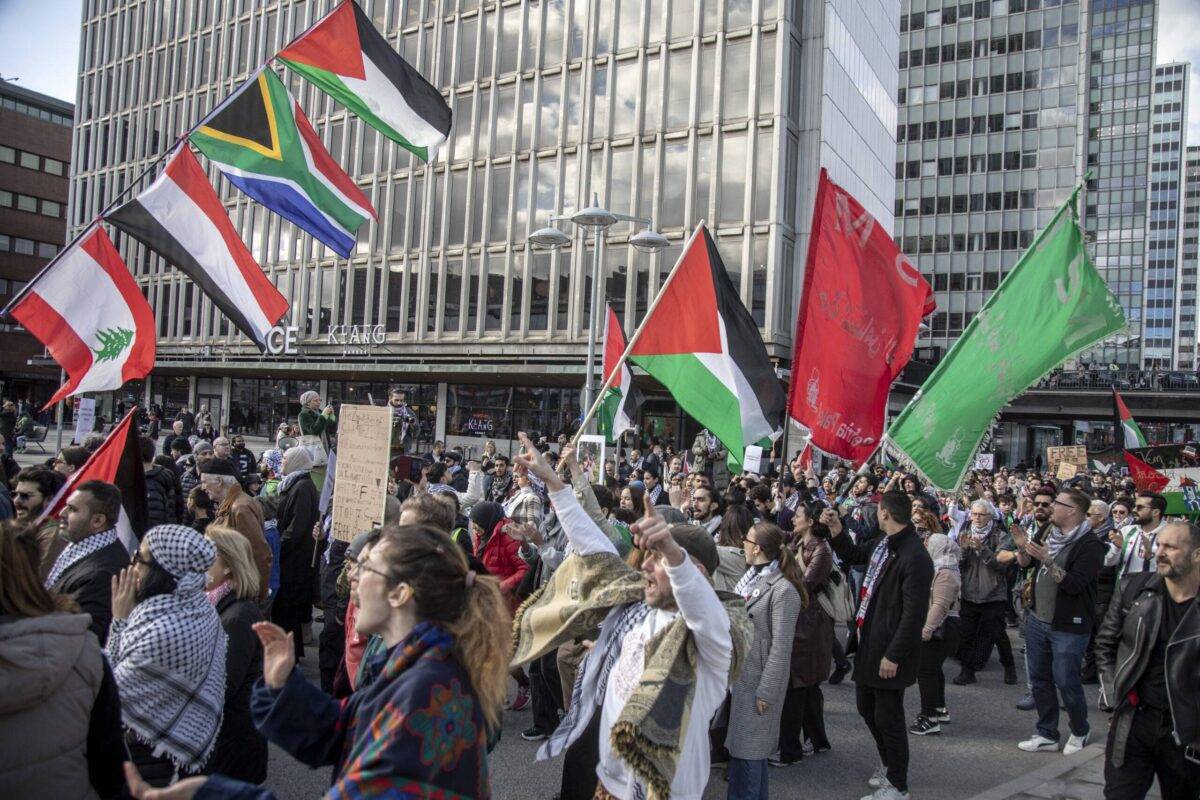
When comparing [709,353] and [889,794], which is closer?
[889,794]

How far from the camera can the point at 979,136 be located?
81250 mm

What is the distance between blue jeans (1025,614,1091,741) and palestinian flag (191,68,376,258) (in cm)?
636

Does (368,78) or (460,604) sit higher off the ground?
(368,78)

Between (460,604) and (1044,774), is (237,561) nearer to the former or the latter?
(460,604)

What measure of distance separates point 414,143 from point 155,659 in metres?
6.81

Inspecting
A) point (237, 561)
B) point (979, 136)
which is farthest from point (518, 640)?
point (979, 136)

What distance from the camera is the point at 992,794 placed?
5.64 metres

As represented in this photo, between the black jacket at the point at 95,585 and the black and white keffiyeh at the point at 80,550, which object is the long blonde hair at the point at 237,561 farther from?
the black and white keffiyeh at the point at 80,550

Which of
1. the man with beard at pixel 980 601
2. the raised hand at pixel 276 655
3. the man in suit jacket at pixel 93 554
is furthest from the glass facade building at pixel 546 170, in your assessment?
the raised hand at pixel 276 655

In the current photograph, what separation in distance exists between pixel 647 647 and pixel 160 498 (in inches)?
222

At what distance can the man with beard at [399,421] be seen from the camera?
9.06m

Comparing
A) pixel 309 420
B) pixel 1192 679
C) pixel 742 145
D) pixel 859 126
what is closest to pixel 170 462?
pixel 309 420

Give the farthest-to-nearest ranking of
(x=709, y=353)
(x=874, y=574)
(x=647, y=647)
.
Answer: (x=709, y=353) → (x=874, y=574) → (x=647, y=647)

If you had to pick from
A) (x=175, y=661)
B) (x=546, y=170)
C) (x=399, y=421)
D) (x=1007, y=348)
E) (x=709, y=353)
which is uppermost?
(x=546, y=170)
